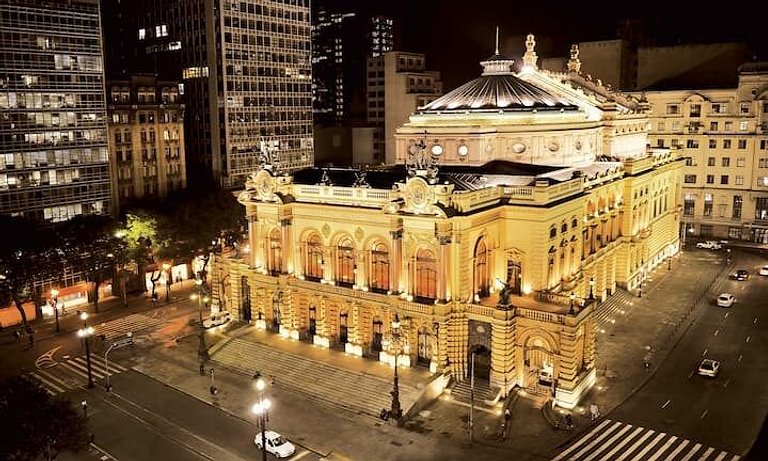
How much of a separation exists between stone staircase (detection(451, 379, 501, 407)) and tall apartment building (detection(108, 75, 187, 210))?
6324 cm

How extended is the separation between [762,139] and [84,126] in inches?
4260

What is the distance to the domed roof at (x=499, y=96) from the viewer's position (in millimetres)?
85000

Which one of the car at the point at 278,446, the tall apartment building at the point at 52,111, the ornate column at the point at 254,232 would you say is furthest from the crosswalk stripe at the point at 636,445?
the tall apartment building at the point at 52,111

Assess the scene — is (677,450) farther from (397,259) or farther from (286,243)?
(286,243)

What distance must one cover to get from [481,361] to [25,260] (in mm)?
52396

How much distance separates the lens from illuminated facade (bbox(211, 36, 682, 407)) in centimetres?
6069

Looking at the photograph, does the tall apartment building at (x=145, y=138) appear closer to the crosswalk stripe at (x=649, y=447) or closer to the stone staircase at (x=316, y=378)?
the stone staircase at (x=316, y=378)

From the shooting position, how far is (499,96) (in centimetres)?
8638

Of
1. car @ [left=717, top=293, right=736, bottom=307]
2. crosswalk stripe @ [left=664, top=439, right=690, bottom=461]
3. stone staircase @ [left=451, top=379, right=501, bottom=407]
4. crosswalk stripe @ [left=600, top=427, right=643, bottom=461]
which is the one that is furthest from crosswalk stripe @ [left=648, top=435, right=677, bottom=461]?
car @ [left=717, top=293, right=736, bottom=307]

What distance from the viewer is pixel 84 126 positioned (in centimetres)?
9406

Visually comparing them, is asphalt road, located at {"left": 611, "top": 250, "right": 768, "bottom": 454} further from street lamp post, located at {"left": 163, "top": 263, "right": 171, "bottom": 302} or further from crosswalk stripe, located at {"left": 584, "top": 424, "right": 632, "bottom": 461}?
street lamp post, located at {"left": 163, "top": 263, "right": 171, "bottom": 302}

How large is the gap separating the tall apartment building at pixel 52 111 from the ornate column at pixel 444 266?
56525mm

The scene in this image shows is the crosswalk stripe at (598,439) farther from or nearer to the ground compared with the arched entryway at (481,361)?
nearer to the ground

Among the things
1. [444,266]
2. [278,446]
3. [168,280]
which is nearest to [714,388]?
[444,266]
